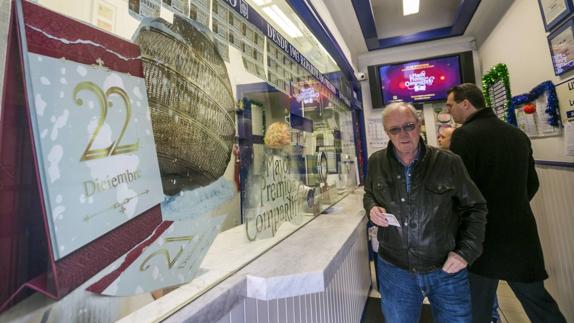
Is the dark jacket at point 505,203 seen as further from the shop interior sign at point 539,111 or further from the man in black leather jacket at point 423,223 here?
the shop interior sign at point 539,111

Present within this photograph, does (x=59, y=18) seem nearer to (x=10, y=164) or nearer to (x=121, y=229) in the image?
(x=10, y=164)

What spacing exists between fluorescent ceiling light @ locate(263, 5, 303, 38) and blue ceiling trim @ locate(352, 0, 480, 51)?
1310mm

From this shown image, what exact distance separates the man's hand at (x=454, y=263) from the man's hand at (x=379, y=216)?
294 millimetres

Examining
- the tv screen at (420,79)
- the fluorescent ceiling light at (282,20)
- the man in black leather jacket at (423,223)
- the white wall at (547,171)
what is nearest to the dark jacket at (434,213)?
the man in black leather jacket at (423,223)

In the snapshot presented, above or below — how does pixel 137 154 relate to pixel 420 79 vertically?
below

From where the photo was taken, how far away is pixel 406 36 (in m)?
3.62

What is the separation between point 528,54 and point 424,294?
2.40 m

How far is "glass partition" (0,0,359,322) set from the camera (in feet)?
1.29

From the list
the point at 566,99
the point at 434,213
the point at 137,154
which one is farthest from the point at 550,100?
the point at 137,154

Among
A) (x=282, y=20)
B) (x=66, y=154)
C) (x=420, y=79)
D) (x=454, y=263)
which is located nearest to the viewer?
(x=66, y=154)

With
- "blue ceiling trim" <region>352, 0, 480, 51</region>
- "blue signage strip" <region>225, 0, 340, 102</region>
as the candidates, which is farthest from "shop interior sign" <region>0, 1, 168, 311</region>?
"blue ceiling trim" <region>352, 0, 480, 51</region>

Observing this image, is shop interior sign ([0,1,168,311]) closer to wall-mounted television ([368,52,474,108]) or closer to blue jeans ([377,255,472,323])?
blue jeans ([377,255,472,323])

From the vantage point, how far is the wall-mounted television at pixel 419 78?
144 inches

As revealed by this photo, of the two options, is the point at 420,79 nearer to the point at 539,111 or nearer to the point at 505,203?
the point at 539,111
